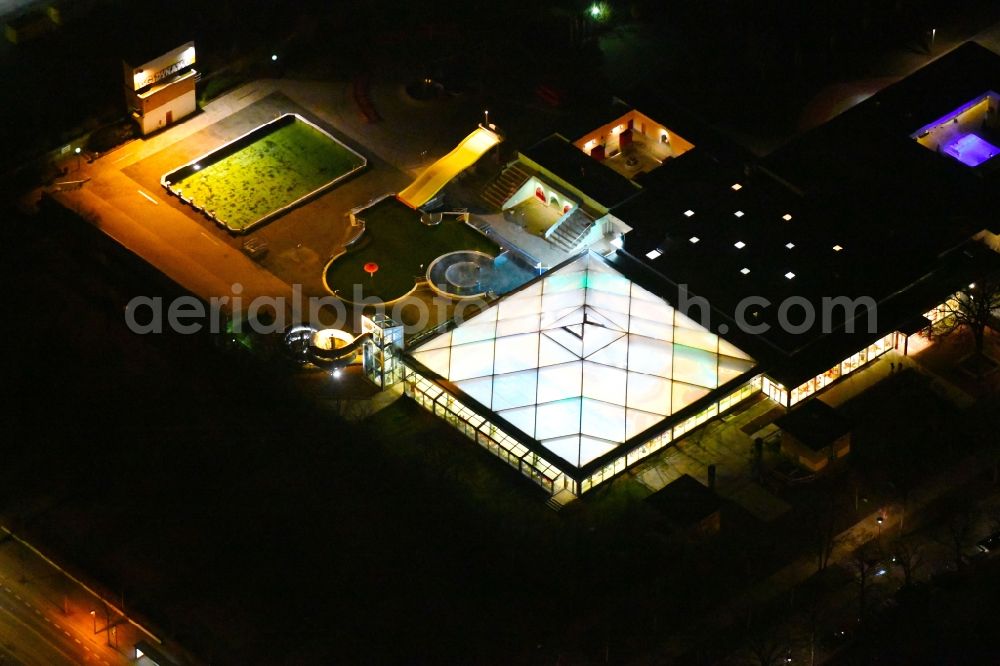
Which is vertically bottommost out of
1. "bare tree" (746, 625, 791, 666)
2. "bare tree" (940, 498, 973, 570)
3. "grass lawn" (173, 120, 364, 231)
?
"bare tree" (746, 625, 791, 666)

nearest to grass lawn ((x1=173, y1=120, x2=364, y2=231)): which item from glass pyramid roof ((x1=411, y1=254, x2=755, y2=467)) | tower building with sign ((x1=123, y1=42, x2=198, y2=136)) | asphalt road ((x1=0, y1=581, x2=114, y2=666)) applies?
tower building with sign ((x1=123, y1=42, x2=198, y2=136))

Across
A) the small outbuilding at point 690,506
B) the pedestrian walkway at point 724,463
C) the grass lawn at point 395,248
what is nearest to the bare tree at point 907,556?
the pedestrian walkway at point 724,463

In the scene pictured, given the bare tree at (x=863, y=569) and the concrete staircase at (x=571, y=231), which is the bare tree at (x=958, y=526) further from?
the concrete staircase at (x=571, y=231)

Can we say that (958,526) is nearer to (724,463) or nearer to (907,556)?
(907,556)

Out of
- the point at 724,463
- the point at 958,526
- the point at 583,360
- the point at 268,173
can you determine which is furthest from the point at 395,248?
the point at 958,526

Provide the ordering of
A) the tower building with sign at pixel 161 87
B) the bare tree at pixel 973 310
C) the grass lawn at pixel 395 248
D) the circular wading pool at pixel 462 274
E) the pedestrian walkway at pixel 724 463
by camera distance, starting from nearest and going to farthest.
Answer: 1. the pedestrian walkway at pixel 724 463
2. the bare tree at pixel 973 310
3. the circular wading pool at pixel 462 274
4. the grass lawn at pixel 395 248
5. the tower building with sign at pixel 161 87

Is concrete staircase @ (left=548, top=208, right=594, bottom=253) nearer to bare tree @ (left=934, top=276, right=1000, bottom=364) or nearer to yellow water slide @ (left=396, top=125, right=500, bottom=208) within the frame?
yellow water slide @ (left=396, top=125, right=500, bottom=208)
